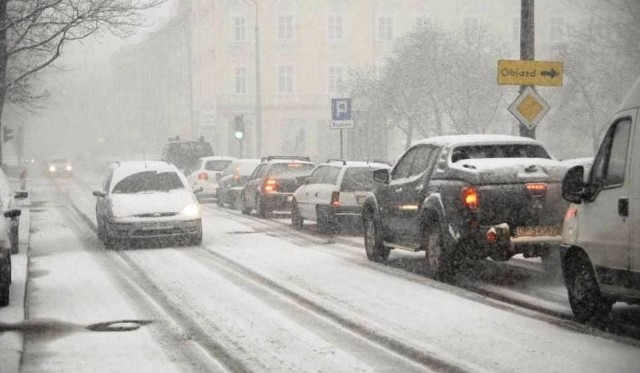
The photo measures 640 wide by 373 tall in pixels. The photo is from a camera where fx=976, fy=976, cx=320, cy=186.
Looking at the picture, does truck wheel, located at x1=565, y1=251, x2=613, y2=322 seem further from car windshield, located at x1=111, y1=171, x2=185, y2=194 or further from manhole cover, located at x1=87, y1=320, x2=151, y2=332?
car windshield, located at x1=111, y1=171, x2=185, y2=194

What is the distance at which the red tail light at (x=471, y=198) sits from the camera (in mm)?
11945

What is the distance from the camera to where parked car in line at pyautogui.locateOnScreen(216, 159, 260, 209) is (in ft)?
98.5

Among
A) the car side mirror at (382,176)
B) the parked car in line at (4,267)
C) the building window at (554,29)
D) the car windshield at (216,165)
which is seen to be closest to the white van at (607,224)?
the car side mirror at (382,176)

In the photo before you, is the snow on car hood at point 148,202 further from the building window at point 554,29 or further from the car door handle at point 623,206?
the building window at point 554,29

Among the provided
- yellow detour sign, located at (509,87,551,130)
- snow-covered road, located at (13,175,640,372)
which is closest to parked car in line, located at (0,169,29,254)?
snow-covered road, located at (13,175,640,372)

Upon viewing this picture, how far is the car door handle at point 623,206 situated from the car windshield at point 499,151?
442 centimetres

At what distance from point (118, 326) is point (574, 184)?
4666 millimetres

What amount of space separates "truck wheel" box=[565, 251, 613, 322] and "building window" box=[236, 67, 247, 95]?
60.7 m

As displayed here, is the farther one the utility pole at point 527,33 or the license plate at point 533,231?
the utility pole at point 527,33

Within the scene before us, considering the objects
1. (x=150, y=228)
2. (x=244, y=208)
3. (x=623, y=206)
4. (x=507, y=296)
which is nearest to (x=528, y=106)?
(x=507, y=296)

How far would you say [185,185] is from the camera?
19.6m

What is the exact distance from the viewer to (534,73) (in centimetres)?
1734

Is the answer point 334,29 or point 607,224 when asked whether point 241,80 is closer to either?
point 334,29

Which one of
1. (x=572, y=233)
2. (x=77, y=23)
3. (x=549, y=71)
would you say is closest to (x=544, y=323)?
(x=572, y=233)
